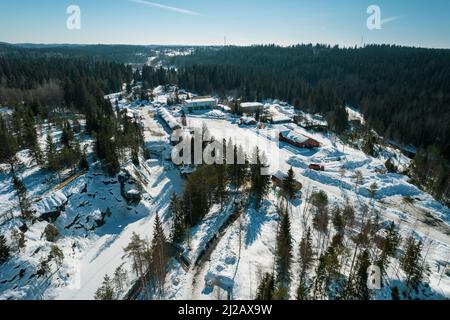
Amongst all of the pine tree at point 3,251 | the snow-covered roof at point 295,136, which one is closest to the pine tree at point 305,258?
the pine tree at point 3,251

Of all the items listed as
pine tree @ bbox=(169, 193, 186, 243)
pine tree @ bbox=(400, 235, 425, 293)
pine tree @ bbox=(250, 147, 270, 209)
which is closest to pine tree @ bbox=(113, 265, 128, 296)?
pine tree @ bbox=(169, 193, 186, 243)

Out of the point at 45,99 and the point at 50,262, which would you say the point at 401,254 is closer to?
the point at 50,262

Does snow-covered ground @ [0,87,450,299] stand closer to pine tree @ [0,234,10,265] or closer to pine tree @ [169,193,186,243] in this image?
pine tree @ [0,234,10,265]

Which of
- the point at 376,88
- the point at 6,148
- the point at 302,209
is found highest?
the point at 376,88

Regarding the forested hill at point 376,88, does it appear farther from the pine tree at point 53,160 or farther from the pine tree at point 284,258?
the pine tree at point 53,160

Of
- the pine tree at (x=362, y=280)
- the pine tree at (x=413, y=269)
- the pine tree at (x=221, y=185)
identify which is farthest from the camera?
the pine tree at (x=221, y=185)

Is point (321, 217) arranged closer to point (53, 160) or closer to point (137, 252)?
point (137, 252)

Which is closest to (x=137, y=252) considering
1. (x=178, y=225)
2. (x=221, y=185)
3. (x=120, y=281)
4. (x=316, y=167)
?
(x=120, y=281)
